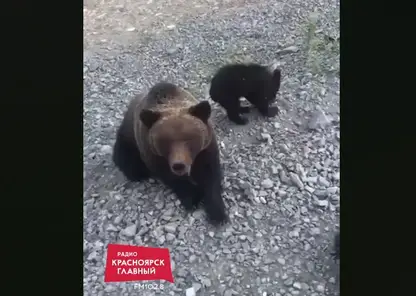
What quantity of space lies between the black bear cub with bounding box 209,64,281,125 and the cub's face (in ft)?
0.54

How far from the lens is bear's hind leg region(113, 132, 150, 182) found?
245 cm

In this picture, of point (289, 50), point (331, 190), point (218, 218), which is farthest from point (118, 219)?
→ point (289, 50)

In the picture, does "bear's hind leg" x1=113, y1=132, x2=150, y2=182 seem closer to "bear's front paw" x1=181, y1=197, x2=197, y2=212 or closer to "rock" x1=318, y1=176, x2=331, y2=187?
"bear's front paw" x1=181, y1=197, x2=197, y2=212

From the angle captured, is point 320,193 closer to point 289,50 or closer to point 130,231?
point 289,50

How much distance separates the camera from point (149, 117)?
2.33m

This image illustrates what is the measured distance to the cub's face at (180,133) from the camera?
7.57 feet

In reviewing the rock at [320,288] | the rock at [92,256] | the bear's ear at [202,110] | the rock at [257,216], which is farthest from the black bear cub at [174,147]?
the rock at [320,288]

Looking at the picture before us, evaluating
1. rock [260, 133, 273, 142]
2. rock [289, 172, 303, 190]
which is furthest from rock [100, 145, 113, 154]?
rock [289, 172, 303, 190]

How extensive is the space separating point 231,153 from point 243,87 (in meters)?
0.28
